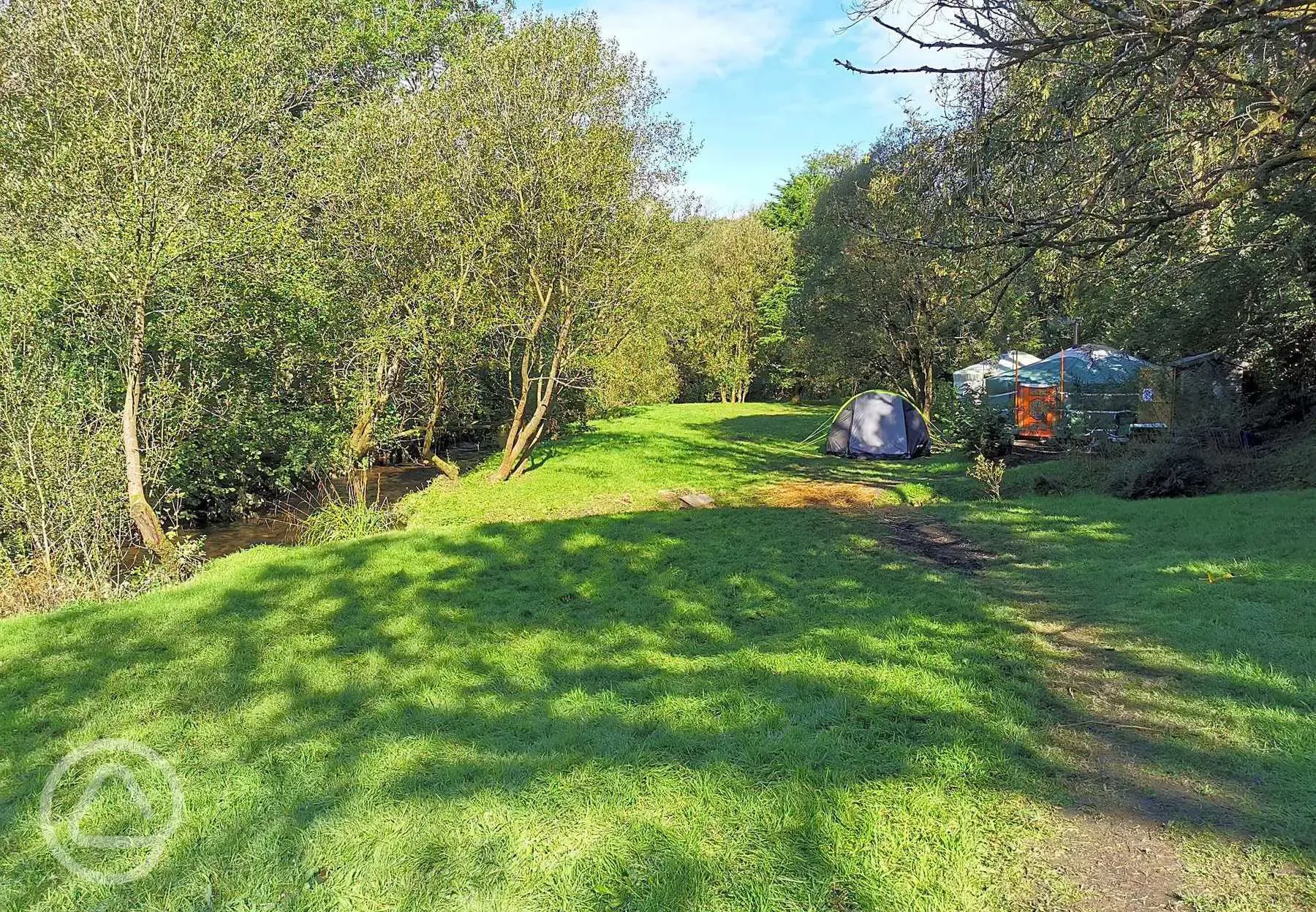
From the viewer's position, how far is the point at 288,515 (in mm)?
14039

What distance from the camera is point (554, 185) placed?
14844 mm

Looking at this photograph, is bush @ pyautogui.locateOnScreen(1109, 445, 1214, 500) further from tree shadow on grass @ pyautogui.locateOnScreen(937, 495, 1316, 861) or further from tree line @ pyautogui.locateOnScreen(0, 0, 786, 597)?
tree line @ pyautogui.locateOnScreen(0, 0, 786, 597)

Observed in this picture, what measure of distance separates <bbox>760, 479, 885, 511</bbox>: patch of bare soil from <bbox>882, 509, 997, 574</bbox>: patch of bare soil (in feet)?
4.55

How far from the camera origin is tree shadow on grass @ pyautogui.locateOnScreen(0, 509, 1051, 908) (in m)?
2.87

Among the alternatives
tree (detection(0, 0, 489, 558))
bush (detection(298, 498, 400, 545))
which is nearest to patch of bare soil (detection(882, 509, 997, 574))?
bush (detection(298, 498, 400, 545))

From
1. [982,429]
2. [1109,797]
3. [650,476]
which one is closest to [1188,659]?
[1109,797]

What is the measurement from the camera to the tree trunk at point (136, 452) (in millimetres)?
10016

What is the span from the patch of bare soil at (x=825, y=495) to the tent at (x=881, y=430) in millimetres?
4601

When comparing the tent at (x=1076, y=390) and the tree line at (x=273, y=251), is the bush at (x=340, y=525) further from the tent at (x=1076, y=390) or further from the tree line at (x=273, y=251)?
the tent at (x=1076, y=390)

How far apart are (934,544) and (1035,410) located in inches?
590

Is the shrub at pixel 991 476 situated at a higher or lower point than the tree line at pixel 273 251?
lower

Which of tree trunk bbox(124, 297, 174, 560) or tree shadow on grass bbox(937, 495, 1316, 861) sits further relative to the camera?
tree trunk bbox(124, 297, 174, 560)

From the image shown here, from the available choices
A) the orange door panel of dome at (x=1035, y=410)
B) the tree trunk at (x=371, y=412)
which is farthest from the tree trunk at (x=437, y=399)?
the orange door panel of dome at (x=1035, y=410)

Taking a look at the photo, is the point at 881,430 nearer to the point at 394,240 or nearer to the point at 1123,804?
the point at 394,240
